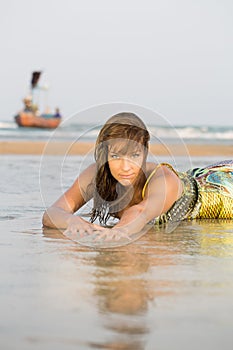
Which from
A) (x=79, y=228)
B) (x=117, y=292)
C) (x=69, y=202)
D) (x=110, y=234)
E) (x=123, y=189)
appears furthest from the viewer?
(x=69, y=202)

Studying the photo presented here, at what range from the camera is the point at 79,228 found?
369 cm

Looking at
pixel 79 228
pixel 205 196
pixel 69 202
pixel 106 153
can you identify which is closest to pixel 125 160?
pixel 106 153

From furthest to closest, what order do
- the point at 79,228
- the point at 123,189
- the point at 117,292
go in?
the point at 123,189 < the point at 79,228 < the point at 117,292

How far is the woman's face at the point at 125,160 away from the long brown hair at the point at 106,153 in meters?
0.03

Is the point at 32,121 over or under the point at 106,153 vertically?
under

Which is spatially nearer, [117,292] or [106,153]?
[117,292]

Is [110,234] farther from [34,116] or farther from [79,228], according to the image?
[34,116]

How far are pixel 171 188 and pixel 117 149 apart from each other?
0.54 meters

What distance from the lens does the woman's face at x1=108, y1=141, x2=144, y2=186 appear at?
375cm

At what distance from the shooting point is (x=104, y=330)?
2.04 m

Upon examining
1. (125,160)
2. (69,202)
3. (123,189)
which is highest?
(125,160)

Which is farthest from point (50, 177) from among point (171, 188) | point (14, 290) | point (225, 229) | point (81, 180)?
point (14, 290)

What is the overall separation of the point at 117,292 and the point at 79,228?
→ 1201mm

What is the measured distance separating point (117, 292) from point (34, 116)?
3987 cm
